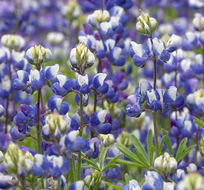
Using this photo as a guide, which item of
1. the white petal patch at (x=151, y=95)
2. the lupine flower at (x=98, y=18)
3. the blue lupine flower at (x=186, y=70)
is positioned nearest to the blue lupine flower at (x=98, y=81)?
the white petal patch at (x=151, y=95)

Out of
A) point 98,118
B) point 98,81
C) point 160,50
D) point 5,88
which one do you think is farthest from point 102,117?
point 5,88

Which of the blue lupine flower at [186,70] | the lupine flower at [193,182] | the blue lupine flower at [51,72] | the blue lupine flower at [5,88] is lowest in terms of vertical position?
the lupine flower at [193,182]

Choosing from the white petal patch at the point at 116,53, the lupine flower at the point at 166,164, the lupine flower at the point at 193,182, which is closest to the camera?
the lupine flower at the point at 193,182

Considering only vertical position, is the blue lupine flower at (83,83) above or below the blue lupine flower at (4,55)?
below

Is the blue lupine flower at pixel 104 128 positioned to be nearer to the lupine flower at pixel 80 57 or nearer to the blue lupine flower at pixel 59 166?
the lupine flower at pixel 80 57

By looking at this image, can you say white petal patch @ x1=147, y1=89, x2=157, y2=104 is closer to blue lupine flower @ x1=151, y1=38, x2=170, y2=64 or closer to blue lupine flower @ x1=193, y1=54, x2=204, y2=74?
blue lupine flower @ x1=151, y1=38, x2=170, y2=64

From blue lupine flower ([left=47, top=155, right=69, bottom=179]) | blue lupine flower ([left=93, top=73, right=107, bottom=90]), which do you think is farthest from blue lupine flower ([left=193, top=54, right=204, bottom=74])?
blue lupine flower ([left=47, top=155, right=69, bottom=179])

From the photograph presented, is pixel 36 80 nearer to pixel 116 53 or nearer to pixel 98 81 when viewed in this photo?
pixel 98 81

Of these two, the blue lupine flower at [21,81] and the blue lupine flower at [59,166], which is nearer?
the blue lupine flower at [59,166]

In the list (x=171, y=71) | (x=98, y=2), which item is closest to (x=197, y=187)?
(x=171, y=71)

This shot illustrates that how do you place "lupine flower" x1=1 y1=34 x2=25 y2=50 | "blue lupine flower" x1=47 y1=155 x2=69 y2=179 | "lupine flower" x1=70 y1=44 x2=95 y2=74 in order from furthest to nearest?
"lupine flower" x1=1 y1=34 x2=25 y2=50
"lupine flower" x1=70 y1=44 x2=95 y2=74
"blue lupine flower" x1=47 y1=155 x2=69 y2=179

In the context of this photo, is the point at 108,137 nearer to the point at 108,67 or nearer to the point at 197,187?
the point at 108,67
